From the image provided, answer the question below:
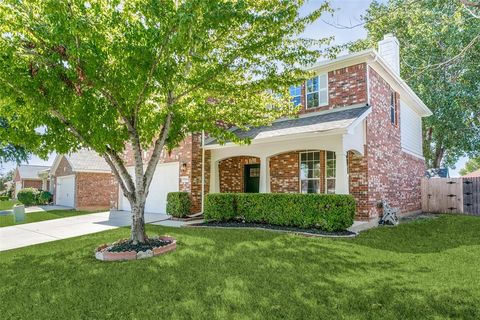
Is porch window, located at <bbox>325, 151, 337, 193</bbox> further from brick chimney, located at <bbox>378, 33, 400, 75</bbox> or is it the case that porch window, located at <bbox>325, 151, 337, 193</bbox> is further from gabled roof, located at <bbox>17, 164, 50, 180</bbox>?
gabled roof, located at <bbox>17, 164, 50, 180</bbox>

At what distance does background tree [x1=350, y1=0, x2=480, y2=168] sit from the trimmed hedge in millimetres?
12220

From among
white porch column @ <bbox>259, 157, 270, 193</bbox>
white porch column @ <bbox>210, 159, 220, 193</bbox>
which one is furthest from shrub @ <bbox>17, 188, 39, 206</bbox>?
white porch column @ <bbox>259, 157, 270, 193</bbox>

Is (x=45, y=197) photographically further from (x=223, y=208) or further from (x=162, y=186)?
(x=223, y=208)

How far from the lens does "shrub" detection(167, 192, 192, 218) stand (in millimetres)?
12586

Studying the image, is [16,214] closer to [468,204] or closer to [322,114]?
[322,114]

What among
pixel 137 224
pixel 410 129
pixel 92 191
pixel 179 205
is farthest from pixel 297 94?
pixel 92 191

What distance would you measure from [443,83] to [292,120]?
12.9m

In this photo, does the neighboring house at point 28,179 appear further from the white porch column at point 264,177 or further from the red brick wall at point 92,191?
the white porch column at point 264,177

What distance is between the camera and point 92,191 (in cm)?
2053

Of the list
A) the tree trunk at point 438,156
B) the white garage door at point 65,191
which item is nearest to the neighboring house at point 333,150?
the white garage door at point 65,191

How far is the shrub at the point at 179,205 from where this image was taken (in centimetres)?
1259

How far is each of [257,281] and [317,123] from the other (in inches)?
282

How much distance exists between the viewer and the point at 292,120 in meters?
12.4

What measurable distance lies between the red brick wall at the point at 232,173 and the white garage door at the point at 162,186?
2207mm
